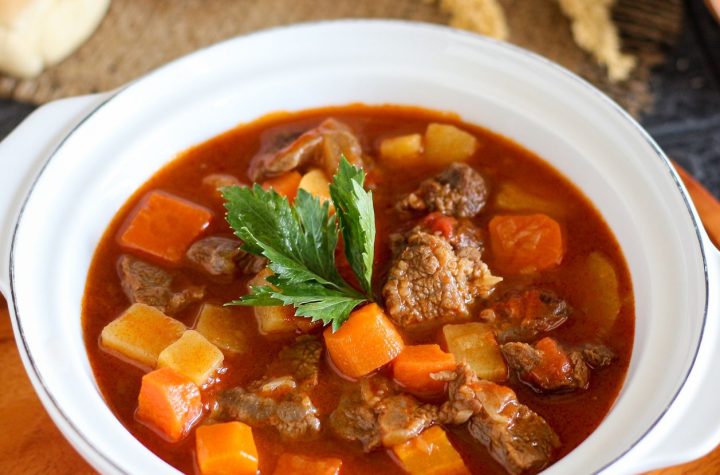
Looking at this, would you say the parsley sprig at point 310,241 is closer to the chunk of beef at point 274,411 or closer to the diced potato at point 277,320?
the diced potato at point 277,320

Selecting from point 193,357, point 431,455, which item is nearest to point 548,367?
point 431,455

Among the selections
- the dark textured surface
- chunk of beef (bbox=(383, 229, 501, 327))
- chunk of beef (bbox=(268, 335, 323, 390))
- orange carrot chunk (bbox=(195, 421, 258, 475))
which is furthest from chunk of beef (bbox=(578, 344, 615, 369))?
the dark textured surface

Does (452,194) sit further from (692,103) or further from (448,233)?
(692,103)

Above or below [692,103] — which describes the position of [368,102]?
above

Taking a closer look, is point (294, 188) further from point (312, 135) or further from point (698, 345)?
point (698, 345)

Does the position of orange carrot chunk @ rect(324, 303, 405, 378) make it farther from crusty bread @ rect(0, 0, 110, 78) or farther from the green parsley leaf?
crusty bread @ rect(0, 0, 110, 78)

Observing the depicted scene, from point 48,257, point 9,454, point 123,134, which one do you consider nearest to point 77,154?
point 123,134

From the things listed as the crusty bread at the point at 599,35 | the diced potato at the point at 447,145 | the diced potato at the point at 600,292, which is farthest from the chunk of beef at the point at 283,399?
the crusty bread at the point at 599,35
